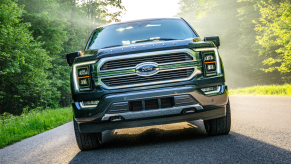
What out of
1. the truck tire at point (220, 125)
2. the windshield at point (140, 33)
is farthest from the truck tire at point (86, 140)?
the truck tire at point (220, 125)

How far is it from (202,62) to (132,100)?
1.09 m

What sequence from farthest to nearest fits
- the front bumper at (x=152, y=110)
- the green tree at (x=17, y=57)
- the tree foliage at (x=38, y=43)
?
the tree foliage at (x=38, y=43) → the green tree at (x=17, y=57) → the front bumper at (x=152, y=110)

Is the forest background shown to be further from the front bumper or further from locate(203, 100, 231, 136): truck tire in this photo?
locate(203, 100, 231, 136): truck tire

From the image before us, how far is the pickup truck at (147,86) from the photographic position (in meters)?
3.79

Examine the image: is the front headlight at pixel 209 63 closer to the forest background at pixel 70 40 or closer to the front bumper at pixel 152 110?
the front bumper at pixel 152 110

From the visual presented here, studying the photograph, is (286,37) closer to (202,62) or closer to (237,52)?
(202,62)

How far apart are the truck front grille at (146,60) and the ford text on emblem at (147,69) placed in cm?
5

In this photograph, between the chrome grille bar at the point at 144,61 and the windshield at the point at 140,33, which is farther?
the windshield at the point at 140,33

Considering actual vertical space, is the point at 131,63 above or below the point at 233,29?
below

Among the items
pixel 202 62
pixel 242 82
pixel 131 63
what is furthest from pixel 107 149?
pixel 242 82

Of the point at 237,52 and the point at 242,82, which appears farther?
the point at 242,82

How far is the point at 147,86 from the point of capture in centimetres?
384

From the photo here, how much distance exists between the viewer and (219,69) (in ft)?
13.2

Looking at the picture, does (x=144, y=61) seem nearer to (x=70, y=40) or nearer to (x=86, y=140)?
(x=86, y=140)
